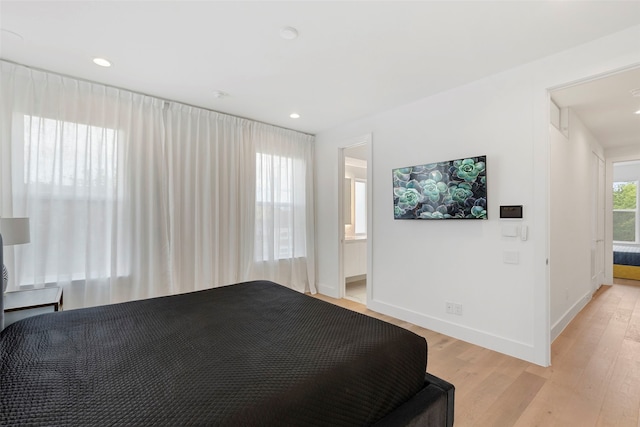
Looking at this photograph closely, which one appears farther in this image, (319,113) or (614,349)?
(319,113)

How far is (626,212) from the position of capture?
257 inches

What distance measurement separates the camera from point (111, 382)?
1.00 metres

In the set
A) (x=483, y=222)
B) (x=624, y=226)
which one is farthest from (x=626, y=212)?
(x=483, y=222)

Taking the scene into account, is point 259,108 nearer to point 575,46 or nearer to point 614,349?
point 575,46

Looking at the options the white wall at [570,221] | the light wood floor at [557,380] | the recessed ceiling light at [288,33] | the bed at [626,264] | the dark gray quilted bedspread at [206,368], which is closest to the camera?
the dark gray quilted bedspread at [206,368]

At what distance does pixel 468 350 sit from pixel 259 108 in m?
3.49

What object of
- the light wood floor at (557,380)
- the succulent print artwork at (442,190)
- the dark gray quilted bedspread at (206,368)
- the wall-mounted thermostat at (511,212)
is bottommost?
the light wood floor at (557,380)

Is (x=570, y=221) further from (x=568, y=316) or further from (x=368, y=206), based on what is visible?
(x=368, y=206)

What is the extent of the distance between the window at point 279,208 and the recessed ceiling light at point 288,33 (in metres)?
2.12

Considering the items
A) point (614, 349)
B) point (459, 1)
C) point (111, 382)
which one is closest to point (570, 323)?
point (614, 349)

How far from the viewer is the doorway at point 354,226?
4438mm

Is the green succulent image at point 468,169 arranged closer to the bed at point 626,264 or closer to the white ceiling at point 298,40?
the white ceiling at point 298,40

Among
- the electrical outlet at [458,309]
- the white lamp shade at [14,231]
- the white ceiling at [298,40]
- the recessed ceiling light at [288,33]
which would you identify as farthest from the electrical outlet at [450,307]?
the white lamp shade at [14,231]

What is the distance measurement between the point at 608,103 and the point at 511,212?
1.84m
